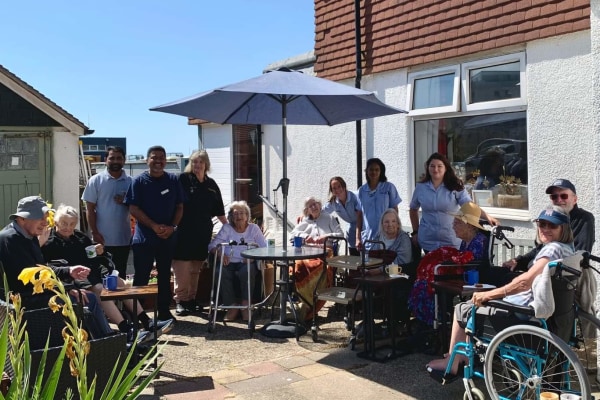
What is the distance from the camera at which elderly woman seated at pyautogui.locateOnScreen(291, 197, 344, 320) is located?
20.9 ft

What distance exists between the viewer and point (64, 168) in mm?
12203

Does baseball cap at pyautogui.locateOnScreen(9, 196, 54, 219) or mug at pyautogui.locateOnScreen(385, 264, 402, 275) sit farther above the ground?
baseball cap at pyautogui.locateOnScreen(9, 196, 54, 219)

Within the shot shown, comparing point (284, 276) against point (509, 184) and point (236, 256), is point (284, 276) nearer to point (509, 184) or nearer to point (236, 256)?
point (236, 256)

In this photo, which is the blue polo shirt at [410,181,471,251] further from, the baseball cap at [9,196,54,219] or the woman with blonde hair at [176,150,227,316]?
the baseball cap at [9,196,54,219]

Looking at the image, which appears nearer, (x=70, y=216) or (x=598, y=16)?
(x=598, y=16)

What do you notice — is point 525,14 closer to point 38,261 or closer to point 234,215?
point 234,215

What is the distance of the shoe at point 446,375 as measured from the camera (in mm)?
4094

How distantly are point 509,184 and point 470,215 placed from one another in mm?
1805

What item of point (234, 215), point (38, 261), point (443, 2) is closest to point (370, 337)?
point (234, 215)

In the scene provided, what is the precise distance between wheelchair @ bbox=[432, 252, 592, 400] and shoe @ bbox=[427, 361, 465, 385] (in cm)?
13

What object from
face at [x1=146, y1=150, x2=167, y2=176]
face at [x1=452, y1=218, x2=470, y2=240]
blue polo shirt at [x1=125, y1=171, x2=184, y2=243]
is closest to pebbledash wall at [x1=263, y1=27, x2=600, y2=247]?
face at [x1=452, y1=218, x2=470, y2=240]

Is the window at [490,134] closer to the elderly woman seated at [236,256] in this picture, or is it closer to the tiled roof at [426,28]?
the tiled roof at [426,28]

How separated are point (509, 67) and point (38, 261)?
5.03m

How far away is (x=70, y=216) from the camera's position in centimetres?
512
